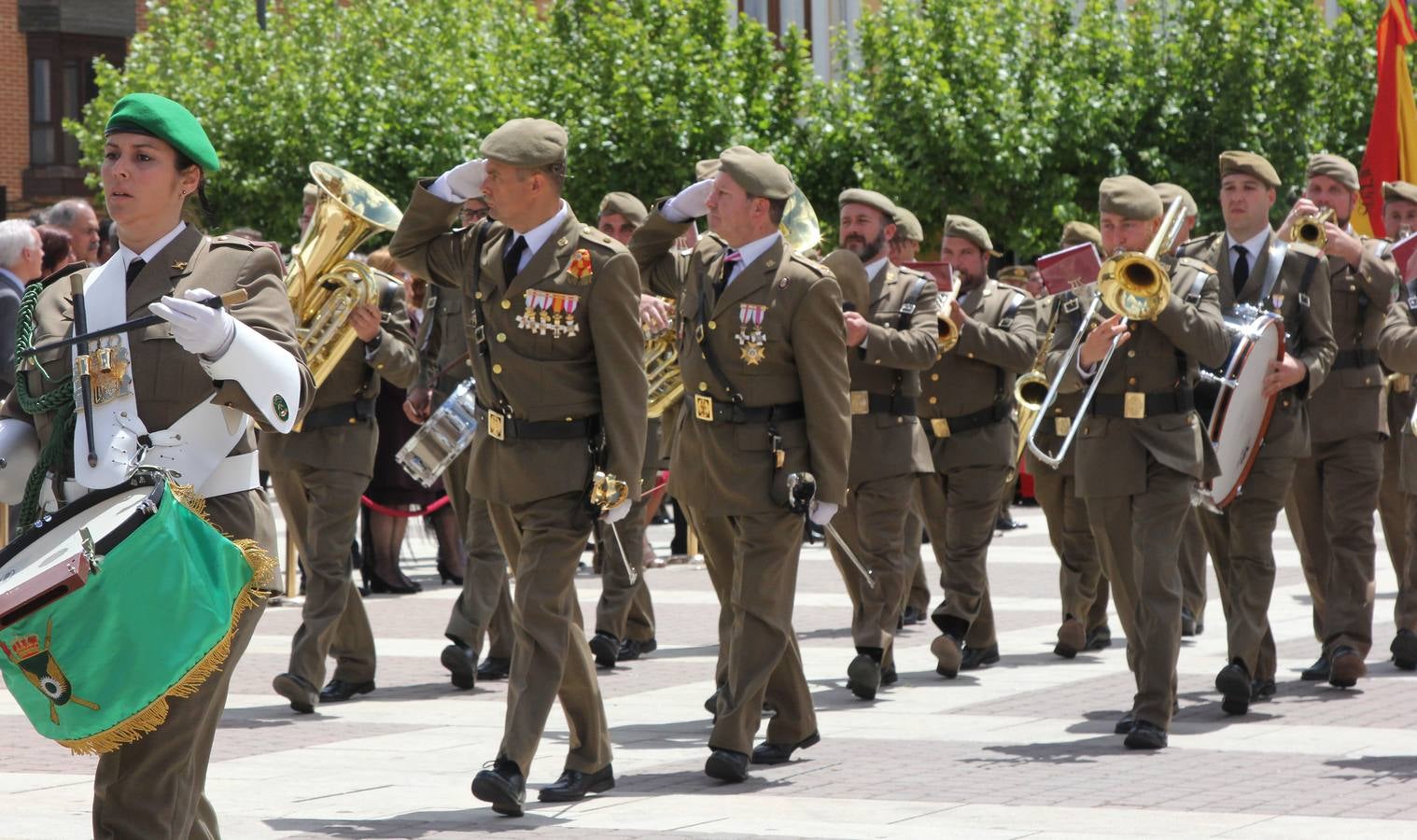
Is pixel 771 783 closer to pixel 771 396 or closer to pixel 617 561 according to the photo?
pixel 771 396

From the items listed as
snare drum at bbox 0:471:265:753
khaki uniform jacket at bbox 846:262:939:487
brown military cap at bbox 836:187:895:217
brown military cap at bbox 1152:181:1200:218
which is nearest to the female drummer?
snare drum at bbox 0:471:265:753

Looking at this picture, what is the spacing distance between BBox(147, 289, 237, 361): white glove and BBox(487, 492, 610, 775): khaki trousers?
8.00 ft

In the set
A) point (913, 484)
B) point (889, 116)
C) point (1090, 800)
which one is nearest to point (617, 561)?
point (913, 484)

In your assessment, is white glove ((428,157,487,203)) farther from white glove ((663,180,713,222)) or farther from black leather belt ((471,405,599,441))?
white glove ((663,180,713,222))

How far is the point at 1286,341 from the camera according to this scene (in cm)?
892

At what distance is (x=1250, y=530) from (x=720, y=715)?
9.27 ft

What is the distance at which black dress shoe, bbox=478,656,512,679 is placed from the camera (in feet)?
32.7

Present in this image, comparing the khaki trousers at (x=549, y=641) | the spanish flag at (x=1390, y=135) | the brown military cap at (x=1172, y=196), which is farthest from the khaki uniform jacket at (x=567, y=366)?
the spanish flag at (x=1390, y=135)

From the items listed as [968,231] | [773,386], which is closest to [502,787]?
[773,386]

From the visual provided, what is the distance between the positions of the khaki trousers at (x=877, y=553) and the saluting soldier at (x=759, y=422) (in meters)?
1.59

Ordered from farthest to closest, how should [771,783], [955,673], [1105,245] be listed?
[955,673]
[1105,245]
[771,783]

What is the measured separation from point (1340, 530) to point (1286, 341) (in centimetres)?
115

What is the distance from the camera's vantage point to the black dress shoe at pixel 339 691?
30.3 feet

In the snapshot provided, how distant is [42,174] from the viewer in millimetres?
37469
